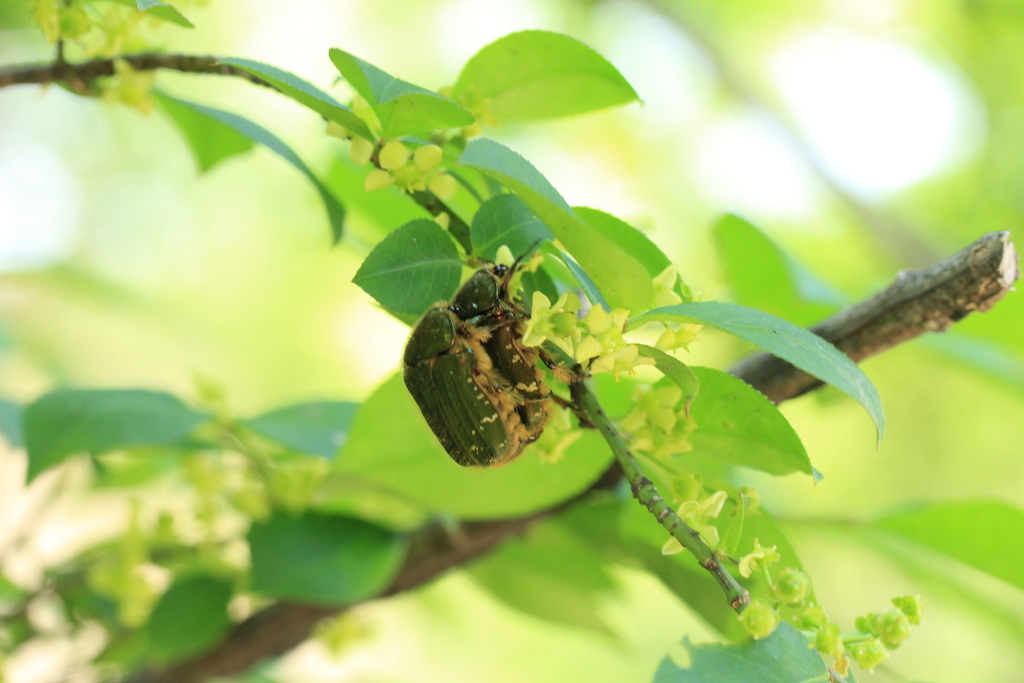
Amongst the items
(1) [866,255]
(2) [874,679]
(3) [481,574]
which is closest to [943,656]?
(1) [866,255]

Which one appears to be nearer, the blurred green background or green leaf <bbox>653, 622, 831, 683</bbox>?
green leaf <bbox>653, 622, 831, 683</bbox>

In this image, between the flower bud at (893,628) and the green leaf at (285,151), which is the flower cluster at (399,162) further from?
the flower bud at (893,628)

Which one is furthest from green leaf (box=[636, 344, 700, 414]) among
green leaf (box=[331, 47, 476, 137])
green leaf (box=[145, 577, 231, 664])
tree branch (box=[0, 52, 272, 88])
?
green leaf (box=[145, 577, 231, 664])

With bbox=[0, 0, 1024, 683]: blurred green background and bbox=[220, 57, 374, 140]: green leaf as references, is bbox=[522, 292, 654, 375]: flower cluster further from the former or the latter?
bbox=[0, 0, 1024, 683]: blurred green background

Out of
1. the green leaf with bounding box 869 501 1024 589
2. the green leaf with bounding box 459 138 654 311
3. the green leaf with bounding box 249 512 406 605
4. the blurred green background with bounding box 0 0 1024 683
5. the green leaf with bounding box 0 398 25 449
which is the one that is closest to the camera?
the green leaf with bounding box 459 138 654 311

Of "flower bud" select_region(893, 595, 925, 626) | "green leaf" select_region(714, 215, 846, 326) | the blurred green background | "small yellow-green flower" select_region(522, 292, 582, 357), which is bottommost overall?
"flower bud" select_region(893, 595, 925, 626)

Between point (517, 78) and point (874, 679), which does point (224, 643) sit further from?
point (874, 679)

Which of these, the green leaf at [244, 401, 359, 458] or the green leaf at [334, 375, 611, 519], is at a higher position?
the green leaf at [244, 401, 359, 458]
